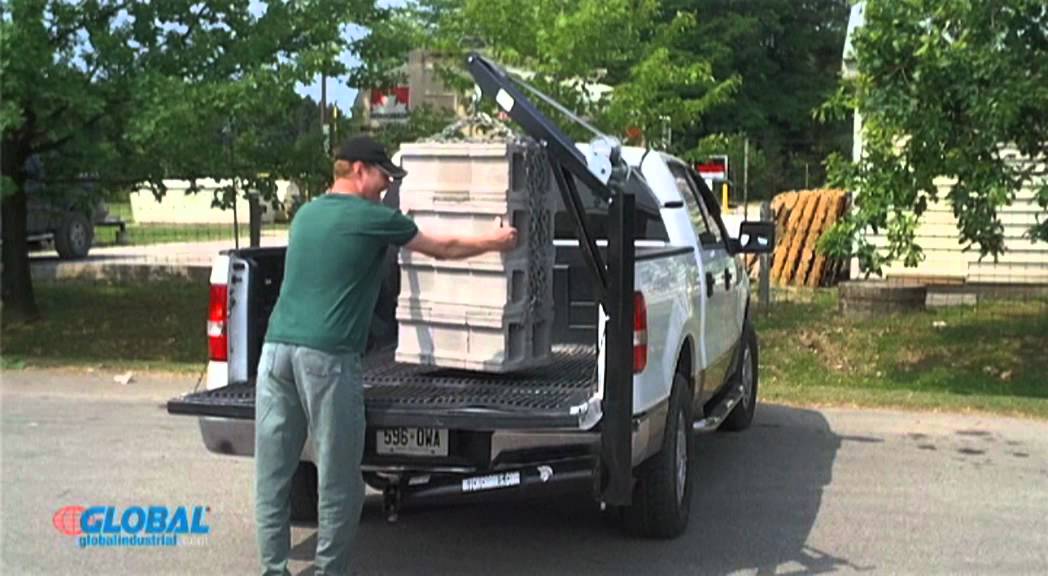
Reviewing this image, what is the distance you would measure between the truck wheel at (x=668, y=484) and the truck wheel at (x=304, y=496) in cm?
168

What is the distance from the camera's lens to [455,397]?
17.7 feet

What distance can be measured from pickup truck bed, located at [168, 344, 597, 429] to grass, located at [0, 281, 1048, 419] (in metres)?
4.72

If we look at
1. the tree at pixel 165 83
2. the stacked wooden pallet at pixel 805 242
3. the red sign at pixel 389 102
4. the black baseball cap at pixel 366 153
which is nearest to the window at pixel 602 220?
the black baseball cap at pixel 366 153

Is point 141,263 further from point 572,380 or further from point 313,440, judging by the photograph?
point 313,440

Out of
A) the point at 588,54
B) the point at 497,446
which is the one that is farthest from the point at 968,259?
the point at 497,446

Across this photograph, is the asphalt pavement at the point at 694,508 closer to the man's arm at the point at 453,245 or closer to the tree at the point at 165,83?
the man's arm at the point at 453,245

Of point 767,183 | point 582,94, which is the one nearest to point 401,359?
point 582,94

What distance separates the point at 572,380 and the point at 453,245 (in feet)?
3.80

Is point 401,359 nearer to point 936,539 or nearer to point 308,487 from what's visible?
point 308,487

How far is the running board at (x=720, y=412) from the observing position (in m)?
6.88

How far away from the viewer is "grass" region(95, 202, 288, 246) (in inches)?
994

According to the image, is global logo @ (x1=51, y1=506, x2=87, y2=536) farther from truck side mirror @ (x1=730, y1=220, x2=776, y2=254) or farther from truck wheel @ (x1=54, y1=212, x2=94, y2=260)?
truck wheel @ (x1=54, y1=212, x2=94, y2=260)

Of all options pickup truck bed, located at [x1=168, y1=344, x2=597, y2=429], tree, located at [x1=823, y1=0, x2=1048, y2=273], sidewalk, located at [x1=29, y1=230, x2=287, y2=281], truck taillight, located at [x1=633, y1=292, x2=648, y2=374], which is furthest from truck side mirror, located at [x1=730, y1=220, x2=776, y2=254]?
sidewalk, located at [x1=29, y1=230, x2=287, y2=281]

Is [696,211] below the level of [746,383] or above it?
above
